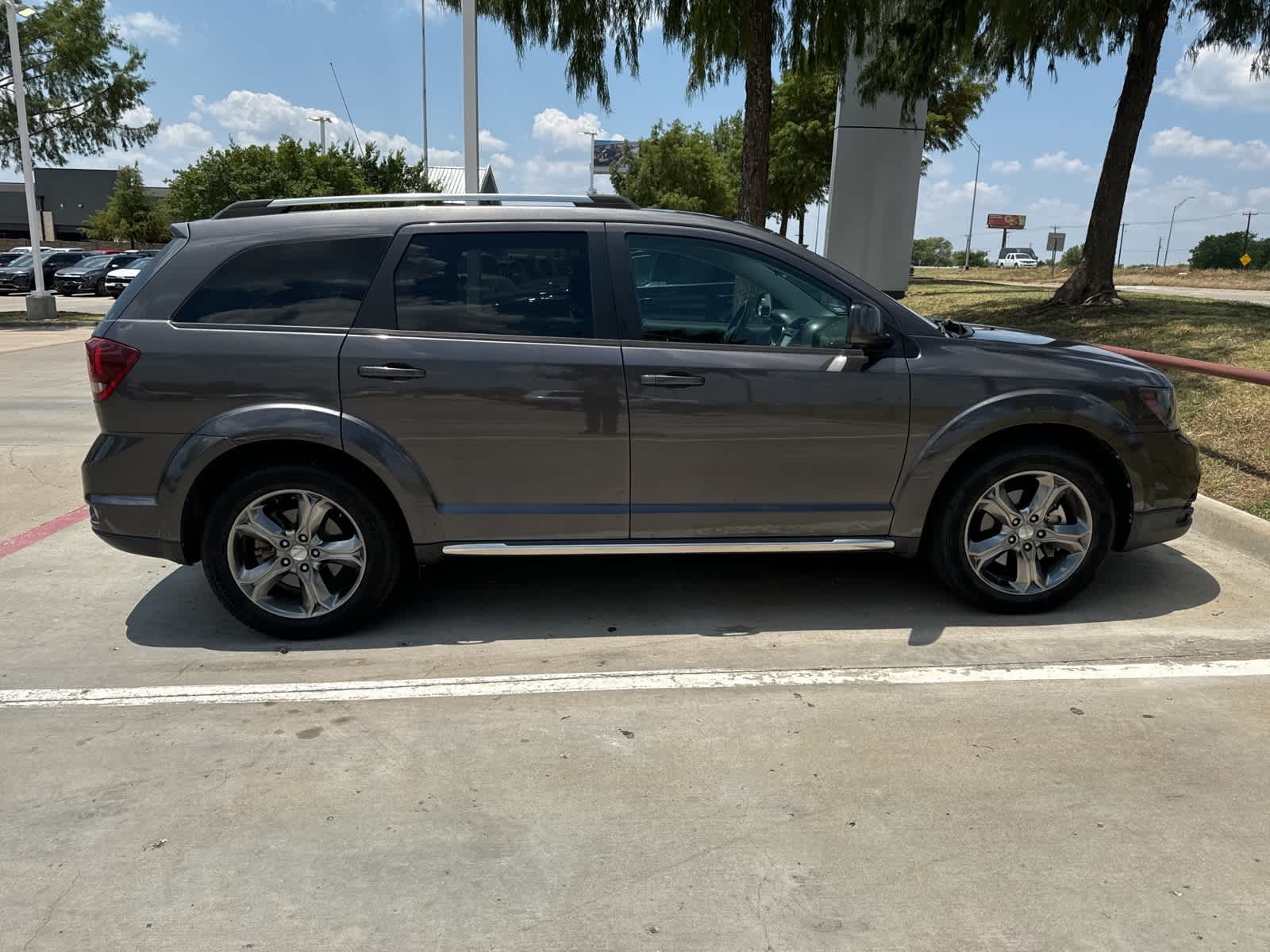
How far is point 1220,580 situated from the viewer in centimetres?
503

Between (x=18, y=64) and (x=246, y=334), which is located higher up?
(x=18, y=64)

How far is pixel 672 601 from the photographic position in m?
4.77

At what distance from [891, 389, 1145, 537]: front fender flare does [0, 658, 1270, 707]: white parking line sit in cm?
81

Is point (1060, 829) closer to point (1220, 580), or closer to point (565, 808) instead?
point (565, 808)

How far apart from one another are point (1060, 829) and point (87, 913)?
2799mm

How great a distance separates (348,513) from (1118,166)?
12.9m

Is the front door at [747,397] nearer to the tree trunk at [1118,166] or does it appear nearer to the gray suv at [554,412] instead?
the gray suv at [554,412]

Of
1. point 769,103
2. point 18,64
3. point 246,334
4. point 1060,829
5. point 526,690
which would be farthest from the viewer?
point 18,64

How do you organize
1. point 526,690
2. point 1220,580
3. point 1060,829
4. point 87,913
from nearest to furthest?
point 87,913
point 1060,829
point 526,690
point 1220,580

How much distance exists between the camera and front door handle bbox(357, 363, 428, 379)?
4090 millimetres

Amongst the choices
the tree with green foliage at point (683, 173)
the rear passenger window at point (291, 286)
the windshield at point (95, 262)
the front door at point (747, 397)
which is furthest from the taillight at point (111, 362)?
the tree with green foliage at point (683, 173)

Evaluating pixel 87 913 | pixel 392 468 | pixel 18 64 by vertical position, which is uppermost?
pixel 18 64

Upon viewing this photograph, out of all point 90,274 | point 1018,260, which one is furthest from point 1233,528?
point 1018,260

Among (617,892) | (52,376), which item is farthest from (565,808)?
(52,376)
